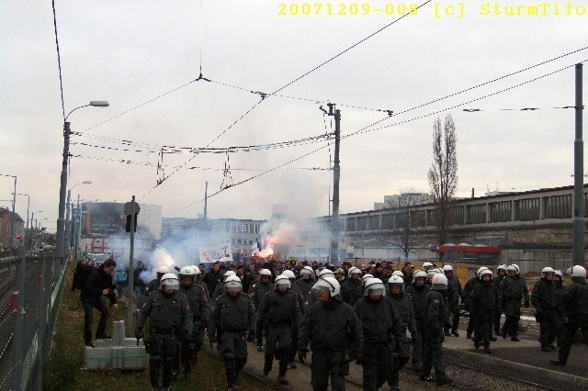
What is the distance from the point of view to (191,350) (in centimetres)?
1158

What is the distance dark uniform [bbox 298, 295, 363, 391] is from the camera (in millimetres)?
8250

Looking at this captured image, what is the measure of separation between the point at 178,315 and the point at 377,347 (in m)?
2.97

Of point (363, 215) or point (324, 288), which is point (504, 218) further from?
point (324, 288)

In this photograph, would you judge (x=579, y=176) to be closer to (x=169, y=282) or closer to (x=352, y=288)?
(x=352, y=288)

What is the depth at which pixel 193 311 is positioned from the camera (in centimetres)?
1175

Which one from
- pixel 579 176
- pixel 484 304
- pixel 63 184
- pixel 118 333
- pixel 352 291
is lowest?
pixel 118 333

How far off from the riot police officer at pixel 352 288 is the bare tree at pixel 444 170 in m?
34.0

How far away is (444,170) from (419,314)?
37002 millimetres

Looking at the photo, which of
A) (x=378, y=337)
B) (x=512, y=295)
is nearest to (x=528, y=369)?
(x=512, y=295)

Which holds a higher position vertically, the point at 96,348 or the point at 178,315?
the point at 178,315

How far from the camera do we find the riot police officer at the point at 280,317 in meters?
11.1

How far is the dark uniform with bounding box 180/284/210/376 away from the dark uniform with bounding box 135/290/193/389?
136cm

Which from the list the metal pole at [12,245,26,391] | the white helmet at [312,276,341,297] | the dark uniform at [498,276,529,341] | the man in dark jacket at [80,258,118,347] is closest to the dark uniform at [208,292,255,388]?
the white helmet at [312,276,341,297]

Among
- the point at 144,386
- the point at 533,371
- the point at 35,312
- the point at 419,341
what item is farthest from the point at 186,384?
the point at 533,371
